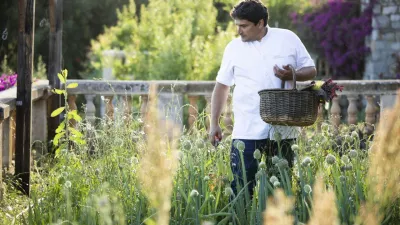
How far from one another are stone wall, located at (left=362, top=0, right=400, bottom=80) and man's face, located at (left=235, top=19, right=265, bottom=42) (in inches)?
437

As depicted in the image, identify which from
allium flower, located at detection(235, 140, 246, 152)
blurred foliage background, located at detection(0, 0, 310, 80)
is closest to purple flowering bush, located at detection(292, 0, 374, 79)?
blurred foliage background, located at detection(0, 0, 310, 80)

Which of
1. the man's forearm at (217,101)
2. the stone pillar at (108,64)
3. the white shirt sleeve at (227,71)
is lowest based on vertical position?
the stone pillar at (108,64)

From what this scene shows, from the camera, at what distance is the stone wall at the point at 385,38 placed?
50.7 feet

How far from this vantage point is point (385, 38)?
15703mm

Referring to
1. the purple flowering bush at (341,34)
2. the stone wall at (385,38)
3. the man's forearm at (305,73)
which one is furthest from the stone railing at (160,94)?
the purple flowering bush at (341,34)

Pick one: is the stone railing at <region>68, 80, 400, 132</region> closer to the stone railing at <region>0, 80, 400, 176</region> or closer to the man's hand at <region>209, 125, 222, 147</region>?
the stone railing at <region>0, 80, 400, 176</region>

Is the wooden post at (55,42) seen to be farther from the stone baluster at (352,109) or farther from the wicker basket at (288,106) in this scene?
the wicker basket at (288,106)

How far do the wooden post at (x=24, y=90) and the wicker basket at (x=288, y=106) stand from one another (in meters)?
2.28

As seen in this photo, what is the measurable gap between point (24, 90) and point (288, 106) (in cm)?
248

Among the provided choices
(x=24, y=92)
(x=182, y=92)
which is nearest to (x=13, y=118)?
(x=24, y=92)

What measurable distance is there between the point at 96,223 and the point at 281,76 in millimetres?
1160

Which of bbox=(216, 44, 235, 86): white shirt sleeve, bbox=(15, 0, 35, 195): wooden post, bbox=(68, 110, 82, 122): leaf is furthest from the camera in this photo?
bbox=(15, 0, 35, 195): wooden post

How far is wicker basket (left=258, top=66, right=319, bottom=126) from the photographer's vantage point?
168 inches

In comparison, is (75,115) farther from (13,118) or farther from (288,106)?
(288,106)
